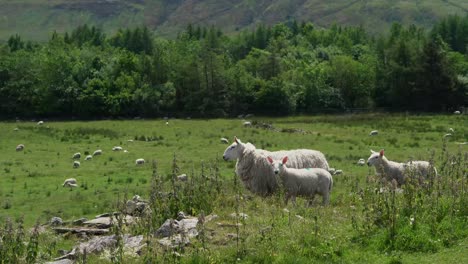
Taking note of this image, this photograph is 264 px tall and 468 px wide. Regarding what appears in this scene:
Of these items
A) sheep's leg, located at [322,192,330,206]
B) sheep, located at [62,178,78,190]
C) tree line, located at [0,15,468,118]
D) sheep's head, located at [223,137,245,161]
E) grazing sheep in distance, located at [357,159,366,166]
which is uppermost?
tree line, located at [0,15,468,118]

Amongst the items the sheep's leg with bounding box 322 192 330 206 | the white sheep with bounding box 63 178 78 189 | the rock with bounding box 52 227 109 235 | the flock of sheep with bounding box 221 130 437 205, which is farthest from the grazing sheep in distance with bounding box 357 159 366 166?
the rock with bounding box 52 227 109 235

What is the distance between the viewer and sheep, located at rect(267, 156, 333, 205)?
17.7 m

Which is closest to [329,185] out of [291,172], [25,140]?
[291,172]

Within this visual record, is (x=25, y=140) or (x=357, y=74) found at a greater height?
(x=357, y=74)

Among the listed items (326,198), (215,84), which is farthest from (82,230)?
(215,84)

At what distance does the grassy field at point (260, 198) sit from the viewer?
38.0 ft

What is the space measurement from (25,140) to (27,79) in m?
42.1

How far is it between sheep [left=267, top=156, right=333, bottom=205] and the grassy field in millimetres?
669

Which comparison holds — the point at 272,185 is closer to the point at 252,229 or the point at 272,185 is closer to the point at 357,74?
the point at 252,229

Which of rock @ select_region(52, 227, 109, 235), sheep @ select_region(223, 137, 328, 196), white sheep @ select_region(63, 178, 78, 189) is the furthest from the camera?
white sheep @ select_region(63, 178, 78, 189)

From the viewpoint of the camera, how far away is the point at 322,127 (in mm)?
60781

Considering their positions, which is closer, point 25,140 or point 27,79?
point 25,140

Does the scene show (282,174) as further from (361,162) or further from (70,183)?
(361,162)

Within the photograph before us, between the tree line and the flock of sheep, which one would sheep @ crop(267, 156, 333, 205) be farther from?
the tree line
